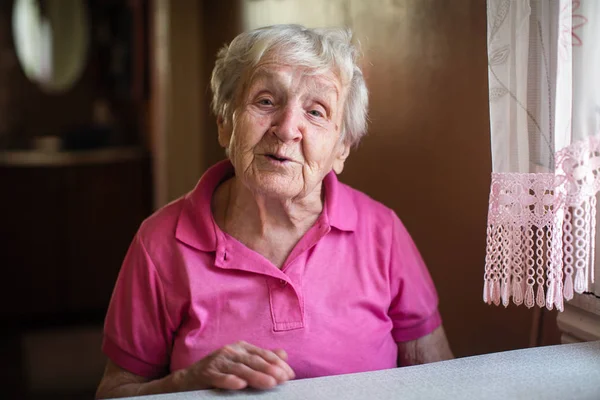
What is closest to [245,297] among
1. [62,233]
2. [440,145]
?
[440,145]

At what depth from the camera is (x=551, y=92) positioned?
3.91ft

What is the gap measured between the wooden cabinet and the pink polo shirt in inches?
109

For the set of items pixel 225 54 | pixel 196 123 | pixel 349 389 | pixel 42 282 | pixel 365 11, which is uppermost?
pixel 365 11

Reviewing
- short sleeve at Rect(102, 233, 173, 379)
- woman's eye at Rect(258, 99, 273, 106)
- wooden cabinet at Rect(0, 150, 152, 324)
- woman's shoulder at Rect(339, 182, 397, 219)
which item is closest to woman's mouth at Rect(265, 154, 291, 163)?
woman's eye at Rect(258, 99, 273, 106)

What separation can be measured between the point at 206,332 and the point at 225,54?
60 cm

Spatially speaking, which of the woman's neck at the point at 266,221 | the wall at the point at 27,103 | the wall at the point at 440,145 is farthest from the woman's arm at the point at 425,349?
the wall at the point at 27,103

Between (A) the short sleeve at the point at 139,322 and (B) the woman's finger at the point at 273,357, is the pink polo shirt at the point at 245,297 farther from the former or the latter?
(B) the woman's finger at the point at 273,357

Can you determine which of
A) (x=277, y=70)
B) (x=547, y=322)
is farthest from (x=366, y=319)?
(x=277, y=70)

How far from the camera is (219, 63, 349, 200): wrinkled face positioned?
4.47 feet

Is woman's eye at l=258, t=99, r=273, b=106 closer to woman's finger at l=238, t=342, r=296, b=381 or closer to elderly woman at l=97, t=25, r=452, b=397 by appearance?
elderly woman at l=97, t=25, r=452, b=397

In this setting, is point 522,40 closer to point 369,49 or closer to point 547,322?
point 369,49

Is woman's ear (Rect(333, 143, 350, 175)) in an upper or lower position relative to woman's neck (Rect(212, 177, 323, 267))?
upper

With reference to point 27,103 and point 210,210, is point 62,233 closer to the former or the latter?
point 27,103

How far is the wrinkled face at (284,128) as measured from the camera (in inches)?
53.6
